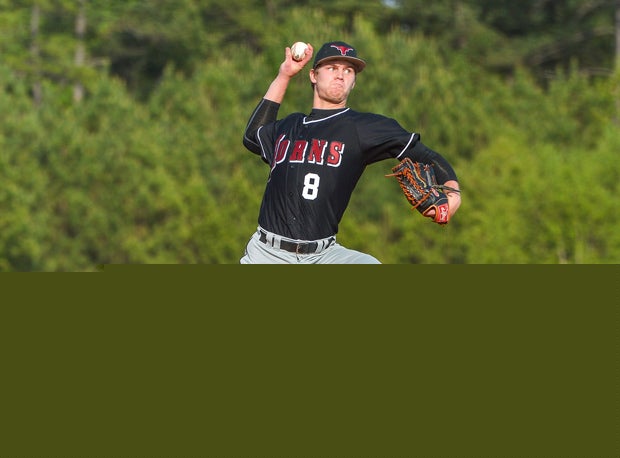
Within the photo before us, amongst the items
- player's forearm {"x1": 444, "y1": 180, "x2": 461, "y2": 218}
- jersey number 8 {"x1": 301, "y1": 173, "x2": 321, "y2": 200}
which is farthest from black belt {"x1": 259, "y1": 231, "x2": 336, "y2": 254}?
player's forearm {"x1": 444, "y1": 180, "x2": 461, "y2": 218}

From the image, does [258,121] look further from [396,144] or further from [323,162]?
[396,144]

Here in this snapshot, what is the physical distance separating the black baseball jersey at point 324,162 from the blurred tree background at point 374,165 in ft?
76.4

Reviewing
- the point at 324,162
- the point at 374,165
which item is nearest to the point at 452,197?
the point at 324,162

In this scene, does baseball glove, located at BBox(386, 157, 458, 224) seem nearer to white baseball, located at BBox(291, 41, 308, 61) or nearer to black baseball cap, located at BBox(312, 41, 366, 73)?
black baseball cap, located at BBox(312, 41, 366, 73)

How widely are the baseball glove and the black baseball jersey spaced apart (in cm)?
6

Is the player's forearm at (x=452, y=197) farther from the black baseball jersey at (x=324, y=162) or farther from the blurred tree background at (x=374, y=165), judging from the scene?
the blurred tree background at (x=374, y=165)

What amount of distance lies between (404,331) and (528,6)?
36.9 metres

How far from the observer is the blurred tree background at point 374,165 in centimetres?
3059

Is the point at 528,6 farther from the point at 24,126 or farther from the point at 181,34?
the point at 24,126

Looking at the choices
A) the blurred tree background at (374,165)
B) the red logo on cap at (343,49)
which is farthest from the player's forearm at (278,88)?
the blurred tree background at (374,165)

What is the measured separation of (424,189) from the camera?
5.55m

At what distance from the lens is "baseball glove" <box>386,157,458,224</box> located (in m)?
5.54

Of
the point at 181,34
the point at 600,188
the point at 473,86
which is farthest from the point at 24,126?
the point at 600,188

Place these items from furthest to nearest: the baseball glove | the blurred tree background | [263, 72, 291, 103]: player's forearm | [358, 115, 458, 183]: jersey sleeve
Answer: the blurred tree background → [263, 72, 291, 103]: player's forearm → [358, 115, 458, 183]: jersey sleeve → the baseball glove
